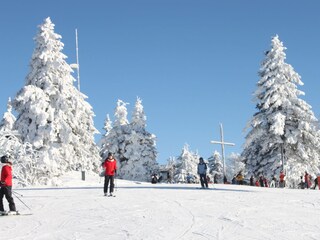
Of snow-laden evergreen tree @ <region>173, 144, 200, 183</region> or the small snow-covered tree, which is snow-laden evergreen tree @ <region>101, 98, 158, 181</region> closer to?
the small snow-covered tree

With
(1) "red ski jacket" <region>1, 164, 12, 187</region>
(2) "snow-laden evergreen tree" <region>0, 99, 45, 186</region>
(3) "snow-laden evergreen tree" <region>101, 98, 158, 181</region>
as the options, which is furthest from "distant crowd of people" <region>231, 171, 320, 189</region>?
(1) "red ski jacket" <region>1, 164, 12, 187</region>

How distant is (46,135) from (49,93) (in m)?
3.02

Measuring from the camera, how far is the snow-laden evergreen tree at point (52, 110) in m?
30.8

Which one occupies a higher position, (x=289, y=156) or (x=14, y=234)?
(x=289, y=156)

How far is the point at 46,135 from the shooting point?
3075cm

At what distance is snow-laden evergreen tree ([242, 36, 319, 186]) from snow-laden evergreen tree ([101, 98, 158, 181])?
1317 centimetres

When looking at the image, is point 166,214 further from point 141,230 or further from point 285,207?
point 285,207

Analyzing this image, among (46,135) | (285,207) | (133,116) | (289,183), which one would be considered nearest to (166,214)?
(285,207)

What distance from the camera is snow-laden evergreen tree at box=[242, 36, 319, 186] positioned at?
35438 mm

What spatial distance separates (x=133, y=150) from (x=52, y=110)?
1769 cm

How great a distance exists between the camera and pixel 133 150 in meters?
48.2

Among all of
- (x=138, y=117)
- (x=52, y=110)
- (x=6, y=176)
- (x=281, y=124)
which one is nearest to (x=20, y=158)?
(x=52, y=110)

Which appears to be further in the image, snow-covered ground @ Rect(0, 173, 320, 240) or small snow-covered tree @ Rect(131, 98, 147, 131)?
small snow-covered tree @ Rect(131, 98, 147, 131)

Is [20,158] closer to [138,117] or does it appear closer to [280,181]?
[280,181]
